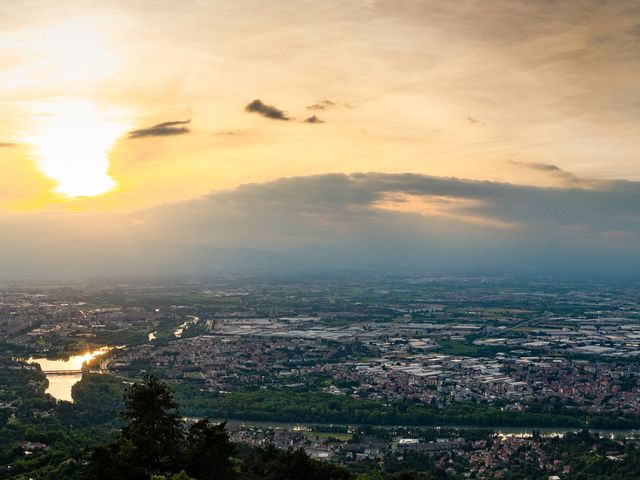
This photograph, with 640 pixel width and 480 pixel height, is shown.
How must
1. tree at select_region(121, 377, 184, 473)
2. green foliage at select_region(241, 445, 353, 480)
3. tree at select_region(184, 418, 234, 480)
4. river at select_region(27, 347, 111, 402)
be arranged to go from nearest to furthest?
tree at select_region(121, 377, 184, 473) < tree at select_region(184, 418, 234, 480) < green foliage at select_region(241, 445, 353, 480) < river at select_region(27, 347, 111, 402)

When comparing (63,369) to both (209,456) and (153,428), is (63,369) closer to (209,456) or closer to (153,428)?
(153,428)

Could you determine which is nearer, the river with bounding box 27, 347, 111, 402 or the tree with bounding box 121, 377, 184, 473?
the tree with bounding box 121, 377, 184, 473

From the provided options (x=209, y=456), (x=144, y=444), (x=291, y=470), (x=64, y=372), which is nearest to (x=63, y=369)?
(x=64, y=372)

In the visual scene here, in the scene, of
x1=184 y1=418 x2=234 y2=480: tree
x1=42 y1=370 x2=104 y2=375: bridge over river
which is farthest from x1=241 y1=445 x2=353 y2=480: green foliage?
x1=42 y1=370 x2=104 y2=375: bridge over river

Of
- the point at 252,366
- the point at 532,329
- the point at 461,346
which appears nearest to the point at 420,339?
the point at 461,346

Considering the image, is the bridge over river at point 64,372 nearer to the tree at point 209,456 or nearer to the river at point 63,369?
the river at point 63,369

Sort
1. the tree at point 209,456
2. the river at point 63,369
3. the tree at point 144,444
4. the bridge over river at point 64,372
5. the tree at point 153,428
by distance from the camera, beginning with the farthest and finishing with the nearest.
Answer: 1. the bridge over river at point 64,372
2. the river at point 63,369
3. the tree at point 209,456
4. the tree at point 153,428
5. the tree at point 144,444

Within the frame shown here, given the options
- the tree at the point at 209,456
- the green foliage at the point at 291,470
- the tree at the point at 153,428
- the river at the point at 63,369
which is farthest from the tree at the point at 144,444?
the river at the point at 63,369

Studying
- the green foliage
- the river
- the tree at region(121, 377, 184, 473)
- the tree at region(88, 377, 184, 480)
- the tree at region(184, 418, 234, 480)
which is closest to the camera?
the tree at region(88, 377, 184, 480)

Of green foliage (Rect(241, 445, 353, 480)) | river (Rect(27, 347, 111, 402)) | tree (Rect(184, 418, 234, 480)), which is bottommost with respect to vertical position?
river (Rect(27, 347, 111, 402))

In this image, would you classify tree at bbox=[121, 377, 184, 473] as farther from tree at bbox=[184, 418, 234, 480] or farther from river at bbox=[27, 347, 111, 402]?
river at bbox=[27, 347, 111, 402]
